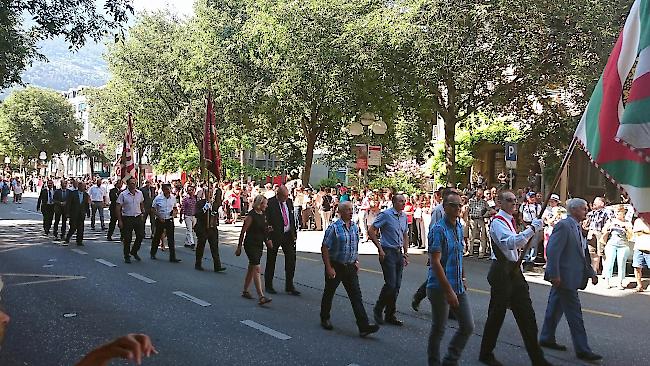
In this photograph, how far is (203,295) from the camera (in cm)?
1107

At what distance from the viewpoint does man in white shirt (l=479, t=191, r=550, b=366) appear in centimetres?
688

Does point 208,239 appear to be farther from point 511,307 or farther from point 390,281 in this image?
point 511,307

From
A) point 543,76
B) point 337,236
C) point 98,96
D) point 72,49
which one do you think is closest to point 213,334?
point 337,236

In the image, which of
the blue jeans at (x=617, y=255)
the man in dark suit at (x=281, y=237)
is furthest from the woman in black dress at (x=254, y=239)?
the blue jeans at (x=617, y=255)

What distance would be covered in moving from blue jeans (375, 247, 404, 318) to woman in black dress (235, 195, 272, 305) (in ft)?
6.96

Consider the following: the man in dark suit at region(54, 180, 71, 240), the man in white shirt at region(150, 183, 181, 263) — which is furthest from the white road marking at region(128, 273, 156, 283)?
the man in dark suit at region(54, 180, 71, 240)

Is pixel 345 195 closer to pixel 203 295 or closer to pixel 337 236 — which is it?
pixel 203 295

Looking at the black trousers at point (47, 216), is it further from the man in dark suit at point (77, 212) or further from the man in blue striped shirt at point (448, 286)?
the man in blue striped shirt at point (448, 286)

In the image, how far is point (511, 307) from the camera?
7.04m

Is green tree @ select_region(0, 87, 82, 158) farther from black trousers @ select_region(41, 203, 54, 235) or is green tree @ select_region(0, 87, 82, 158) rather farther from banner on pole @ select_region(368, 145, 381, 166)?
banner on pole @ select_region(368, 145, 381, 166)

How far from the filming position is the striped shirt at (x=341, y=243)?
860cm

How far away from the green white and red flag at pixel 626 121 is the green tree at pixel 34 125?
251ft

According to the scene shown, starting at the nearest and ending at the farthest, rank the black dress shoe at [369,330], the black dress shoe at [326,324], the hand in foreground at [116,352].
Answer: the hand in foreground at [116,352], the black dress shoe at [369,330], the black dress shoe at [326,324]

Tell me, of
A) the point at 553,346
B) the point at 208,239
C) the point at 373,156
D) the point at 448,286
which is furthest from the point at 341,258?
the point at 373,156
